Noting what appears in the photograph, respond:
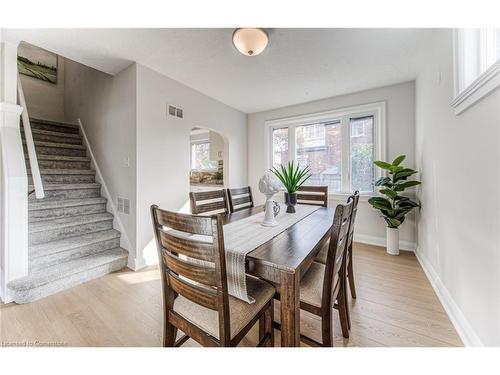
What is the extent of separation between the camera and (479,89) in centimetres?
115

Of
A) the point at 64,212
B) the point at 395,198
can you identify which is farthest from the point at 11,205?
the point at 395,198

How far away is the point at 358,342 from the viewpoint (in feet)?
4.35

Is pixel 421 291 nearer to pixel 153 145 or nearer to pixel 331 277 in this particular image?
pixel 331 277

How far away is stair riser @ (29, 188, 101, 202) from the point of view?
2571 millimetres

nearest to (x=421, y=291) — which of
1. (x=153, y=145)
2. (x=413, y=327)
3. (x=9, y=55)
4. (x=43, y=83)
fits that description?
(x=413, y=327)

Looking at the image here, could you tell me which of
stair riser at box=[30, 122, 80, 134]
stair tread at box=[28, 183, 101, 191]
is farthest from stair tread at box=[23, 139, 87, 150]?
stair tread at box=[28, 183, 101, 191]

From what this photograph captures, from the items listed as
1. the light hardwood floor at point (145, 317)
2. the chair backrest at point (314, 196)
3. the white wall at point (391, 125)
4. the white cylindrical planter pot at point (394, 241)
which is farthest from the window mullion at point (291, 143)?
the light hardwood floor at point (145, 317)

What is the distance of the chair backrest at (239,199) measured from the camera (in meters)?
2.09

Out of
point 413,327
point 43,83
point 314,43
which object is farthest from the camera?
point 43,83

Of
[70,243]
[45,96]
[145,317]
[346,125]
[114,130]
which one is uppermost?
[45,96]

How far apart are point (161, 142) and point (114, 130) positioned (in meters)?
0.67

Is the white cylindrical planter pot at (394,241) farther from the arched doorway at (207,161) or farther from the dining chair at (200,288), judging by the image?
the arched doorway at (207,161)

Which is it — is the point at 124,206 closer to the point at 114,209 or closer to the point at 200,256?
the point at 114,209

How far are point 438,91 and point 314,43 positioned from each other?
4.05ft
